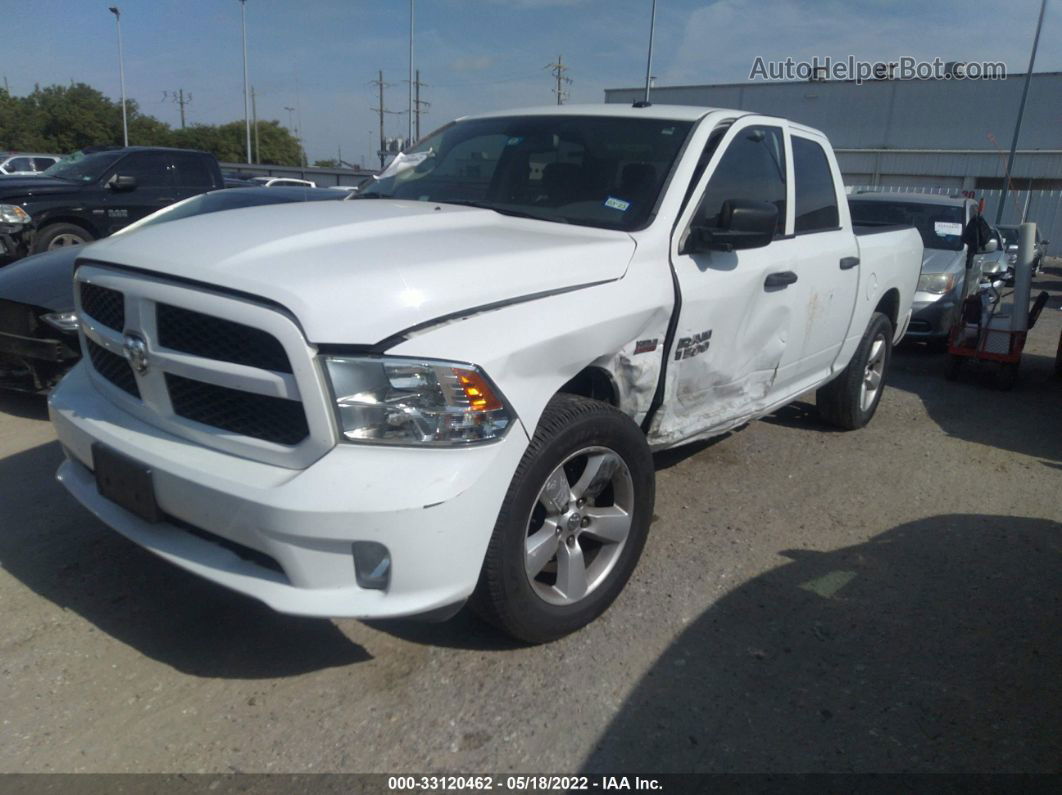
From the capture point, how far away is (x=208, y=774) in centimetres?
226

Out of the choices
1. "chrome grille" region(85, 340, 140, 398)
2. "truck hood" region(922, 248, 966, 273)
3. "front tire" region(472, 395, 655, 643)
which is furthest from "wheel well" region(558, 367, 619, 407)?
"truck hood" region(922, 248, 966, 273)

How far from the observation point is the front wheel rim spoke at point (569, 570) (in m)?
2.84

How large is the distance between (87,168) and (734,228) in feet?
30.9

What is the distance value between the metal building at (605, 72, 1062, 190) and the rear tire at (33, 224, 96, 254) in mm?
31454

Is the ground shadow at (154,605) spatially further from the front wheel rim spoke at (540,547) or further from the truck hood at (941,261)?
the truck hood at (941,261)

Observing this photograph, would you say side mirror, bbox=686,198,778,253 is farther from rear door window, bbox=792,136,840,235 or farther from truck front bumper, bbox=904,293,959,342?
truck front bumper, bbox=904,293,959,342

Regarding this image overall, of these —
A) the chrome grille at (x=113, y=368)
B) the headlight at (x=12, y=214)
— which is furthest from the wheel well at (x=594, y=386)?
the headlight at (x=12, y=214)

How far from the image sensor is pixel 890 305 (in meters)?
5.77

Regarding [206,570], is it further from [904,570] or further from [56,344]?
[56,344]

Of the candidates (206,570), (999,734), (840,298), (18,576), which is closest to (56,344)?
(18,576)

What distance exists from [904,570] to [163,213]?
17.3 feet

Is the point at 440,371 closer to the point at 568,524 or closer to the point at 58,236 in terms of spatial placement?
the point at 568,524

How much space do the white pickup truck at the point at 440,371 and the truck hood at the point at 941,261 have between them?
243 inches

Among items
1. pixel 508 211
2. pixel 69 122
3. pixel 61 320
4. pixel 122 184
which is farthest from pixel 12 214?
pixel 69 122
